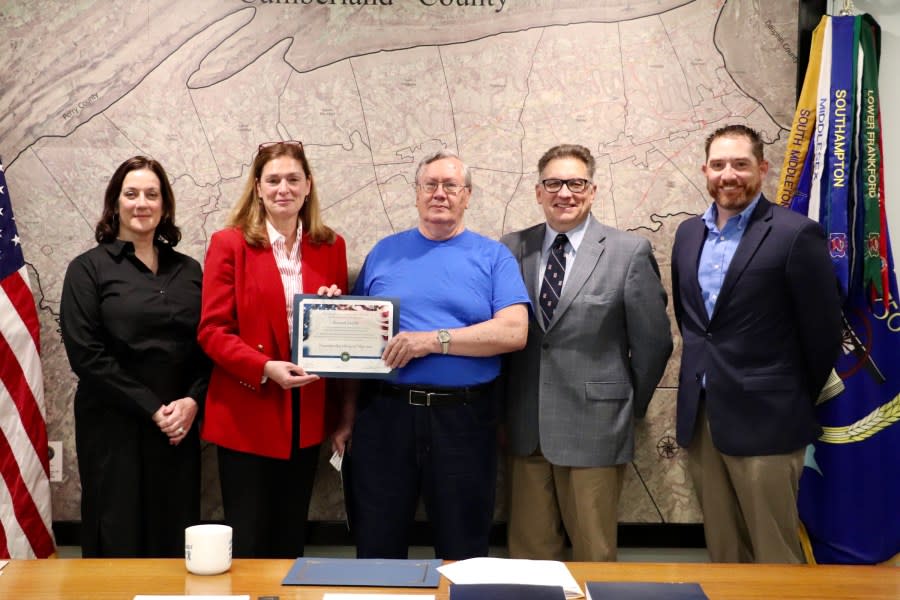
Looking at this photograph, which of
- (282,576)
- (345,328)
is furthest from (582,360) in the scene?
(282,576)

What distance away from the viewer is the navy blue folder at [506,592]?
1.49 metres

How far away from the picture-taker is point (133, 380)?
2721 mm

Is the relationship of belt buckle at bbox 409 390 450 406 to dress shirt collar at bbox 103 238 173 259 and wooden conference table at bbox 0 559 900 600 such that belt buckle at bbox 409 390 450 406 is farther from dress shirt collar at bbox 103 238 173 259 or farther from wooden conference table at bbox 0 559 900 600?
dress shirt collar at bbox 103 238 173 259

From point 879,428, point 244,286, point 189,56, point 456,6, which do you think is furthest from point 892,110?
point 189,56

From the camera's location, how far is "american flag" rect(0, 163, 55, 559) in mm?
3045

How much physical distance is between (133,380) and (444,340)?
108 centimetres

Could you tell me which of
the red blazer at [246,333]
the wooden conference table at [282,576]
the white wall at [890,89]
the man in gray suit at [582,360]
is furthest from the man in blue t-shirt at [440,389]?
the white wall at [890,89]

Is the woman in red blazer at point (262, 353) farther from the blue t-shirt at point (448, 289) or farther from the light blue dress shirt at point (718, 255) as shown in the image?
the light blue dress shirt at point (718, 255)

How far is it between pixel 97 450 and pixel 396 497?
3.48ft

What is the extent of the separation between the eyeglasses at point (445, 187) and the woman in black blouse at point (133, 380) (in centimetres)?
92

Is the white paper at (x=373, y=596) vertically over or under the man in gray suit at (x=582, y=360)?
under

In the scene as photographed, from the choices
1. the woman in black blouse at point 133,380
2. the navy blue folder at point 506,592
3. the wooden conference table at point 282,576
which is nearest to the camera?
the navy blue folder at point 506,592

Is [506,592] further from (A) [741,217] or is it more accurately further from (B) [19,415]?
(B) [19,415]

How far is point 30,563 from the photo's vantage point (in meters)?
1.76
